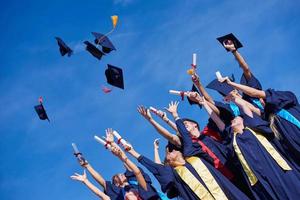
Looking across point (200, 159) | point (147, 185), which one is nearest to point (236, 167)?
point (200, 159)

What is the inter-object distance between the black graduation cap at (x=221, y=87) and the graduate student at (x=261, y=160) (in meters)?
0.66

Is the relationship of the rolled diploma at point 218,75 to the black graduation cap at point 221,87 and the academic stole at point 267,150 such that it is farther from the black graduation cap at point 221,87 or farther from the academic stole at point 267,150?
the academic stole at point 267,150

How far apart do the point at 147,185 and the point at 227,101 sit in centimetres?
157

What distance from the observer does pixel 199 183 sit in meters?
5.17

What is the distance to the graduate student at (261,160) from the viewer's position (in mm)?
4738

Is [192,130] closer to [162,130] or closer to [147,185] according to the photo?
[162,130]

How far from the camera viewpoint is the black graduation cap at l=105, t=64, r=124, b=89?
7.50 m

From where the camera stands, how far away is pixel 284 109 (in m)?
5.02

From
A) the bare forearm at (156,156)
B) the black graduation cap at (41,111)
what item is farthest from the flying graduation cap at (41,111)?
the bare forearm at (156,156)

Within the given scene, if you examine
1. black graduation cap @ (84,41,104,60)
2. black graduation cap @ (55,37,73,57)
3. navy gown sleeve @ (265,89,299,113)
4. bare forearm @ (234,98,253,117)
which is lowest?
navy gown sleeve @ (265,89,299,113)

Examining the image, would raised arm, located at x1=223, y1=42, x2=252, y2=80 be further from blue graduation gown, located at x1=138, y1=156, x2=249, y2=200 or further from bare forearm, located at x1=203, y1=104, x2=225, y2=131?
blue graduation gown, located at x1=138, y1=156, x2=249, y2=200

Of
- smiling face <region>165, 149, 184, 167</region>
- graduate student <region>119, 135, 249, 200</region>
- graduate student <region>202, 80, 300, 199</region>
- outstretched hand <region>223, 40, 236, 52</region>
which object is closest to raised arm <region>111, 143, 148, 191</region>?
graduate student <region>119, 135, 249, 200</region>

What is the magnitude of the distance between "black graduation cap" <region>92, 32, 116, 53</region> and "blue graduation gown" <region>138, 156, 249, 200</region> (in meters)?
2.68

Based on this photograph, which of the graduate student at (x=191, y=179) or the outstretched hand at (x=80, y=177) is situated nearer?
the graduate student at (x=191, y=179)
